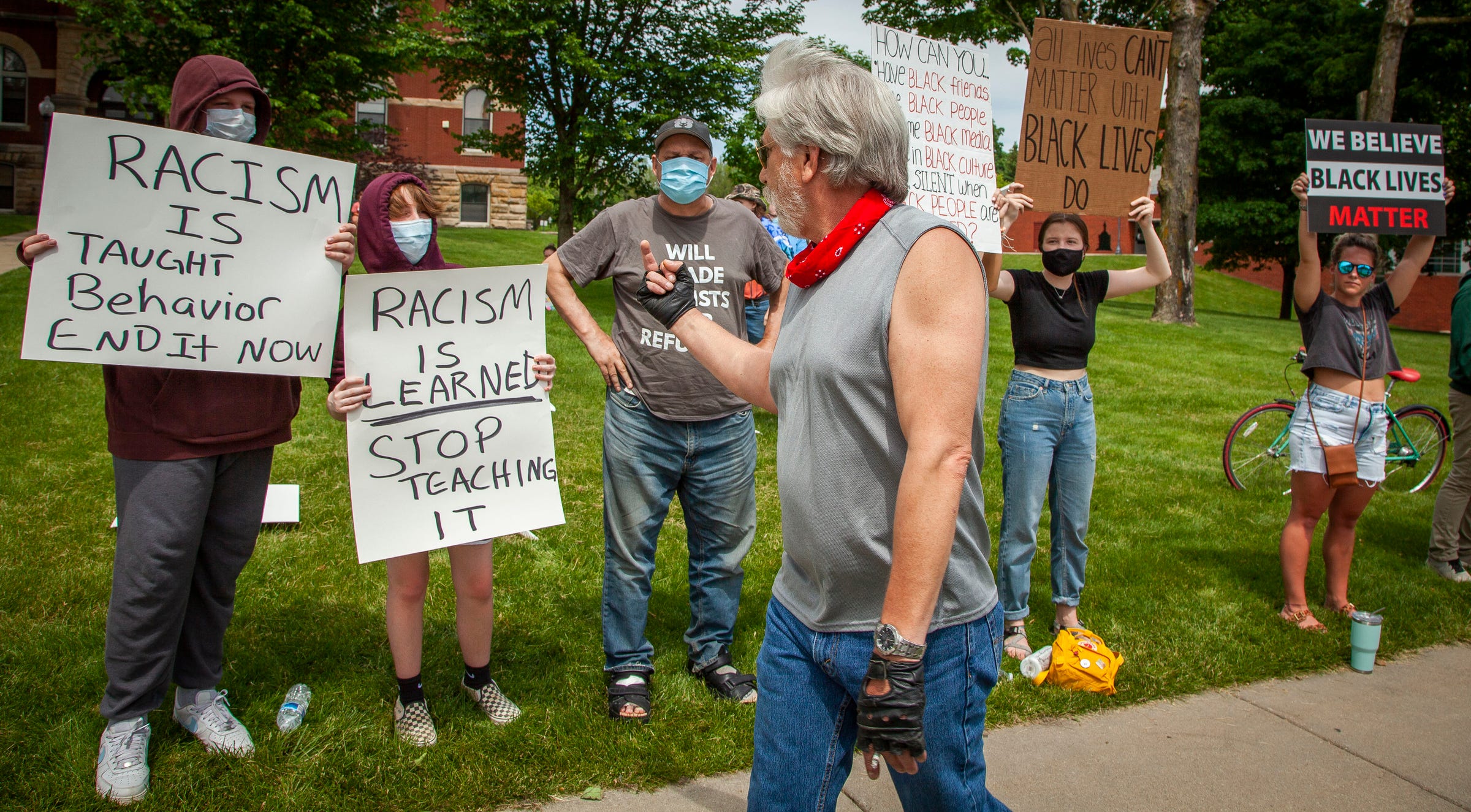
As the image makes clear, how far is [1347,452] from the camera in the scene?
182 inches

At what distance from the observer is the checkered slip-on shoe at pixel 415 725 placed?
3277 mm

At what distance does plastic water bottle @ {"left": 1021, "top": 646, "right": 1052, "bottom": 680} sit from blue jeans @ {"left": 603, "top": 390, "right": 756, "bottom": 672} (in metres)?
1.28

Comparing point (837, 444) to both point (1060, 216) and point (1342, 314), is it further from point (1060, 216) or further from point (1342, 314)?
point (1342, 314)

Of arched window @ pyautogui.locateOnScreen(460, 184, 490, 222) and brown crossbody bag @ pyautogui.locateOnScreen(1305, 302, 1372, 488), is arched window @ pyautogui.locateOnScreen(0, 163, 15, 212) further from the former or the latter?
brown crossbody bag @ pyautogui.locateOnScreen(1305, 302, 1372, 488)

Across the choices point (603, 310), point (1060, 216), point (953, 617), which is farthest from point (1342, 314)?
point (603, 310)

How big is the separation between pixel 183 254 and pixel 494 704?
1822 millimetres

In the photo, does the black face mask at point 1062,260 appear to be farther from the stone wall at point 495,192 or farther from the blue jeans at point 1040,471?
the stone wall at point 495,192

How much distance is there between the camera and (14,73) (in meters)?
32.8

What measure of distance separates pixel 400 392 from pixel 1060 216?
9.39 ft

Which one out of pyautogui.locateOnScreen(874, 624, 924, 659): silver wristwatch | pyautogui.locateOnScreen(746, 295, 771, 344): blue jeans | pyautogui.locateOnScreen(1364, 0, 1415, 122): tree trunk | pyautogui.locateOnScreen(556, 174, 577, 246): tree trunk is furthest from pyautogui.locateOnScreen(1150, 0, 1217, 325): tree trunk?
pyautogui.locateOnScreen(874, 624, 924, 659): silver wristwatch

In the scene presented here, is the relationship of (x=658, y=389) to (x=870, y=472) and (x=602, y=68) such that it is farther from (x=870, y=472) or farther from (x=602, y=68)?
(x=602, y=68)

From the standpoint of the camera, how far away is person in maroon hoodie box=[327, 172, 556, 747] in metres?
3.11

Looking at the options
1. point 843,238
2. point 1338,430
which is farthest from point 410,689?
point 1338,430

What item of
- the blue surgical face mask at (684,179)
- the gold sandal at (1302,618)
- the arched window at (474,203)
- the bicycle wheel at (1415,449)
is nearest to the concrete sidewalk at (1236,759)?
the gold sandal at (1302,618)
